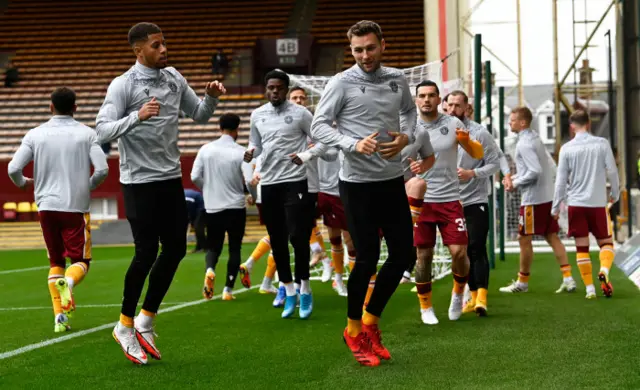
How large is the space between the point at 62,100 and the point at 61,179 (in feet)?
1.91

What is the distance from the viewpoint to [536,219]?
9.48 meters

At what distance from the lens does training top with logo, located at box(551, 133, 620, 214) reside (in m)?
9.05

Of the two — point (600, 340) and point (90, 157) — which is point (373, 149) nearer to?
point (600, 340)

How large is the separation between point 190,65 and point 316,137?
25.0m

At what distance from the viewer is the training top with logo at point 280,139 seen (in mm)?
7719

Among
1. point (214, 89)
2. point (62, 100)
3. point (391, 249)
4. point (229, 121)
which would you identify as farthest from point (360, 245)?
point (229, 121)

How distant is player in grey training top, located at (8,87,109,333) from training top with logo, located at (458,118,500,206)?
2.90 metres

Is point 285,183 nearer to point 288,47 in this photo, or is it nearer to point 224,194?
point 224,194

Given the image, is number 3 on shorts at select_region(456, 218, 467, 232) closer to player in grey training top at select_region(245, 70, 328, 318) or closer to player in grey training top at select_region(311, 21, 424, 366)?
player in grey training top at select_region(245, 70, 328, 318)

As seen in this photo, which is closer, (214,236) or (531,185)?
(531,185)

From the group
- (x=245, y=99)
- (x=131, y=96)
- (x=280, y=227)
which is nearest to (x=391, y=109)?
(x=131, y=96)

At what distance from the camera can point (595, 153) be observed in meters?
9.09

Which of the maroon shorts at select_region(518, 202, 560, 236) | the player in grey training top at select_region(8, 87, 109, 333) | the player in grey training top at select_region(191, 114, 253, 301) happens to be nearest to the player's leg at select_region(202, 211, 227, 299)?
the player in grey training top at select_region(191, 114, 253, 301)

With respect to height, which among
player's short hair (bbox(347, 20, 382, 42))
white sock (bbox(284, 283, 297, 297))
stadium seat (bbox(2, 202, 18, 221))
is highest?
player's short hair (bbox(347, 20, 382, 42))
